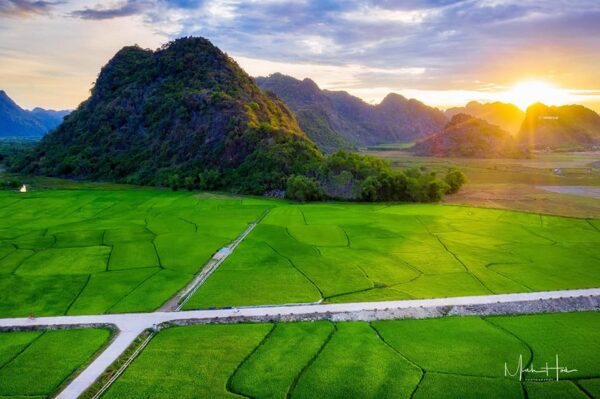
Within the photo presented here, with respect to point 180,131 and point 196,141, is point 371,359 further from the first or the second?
point 180,131

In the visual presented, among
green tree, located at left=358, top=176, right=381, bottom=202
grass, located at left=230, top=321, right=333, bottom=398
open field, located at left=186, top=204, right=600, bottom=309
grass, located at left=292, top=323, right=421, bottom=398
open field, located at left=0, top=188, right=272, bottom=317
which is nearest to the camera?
grass, located at left=292, top=323, right=421, bottom=398

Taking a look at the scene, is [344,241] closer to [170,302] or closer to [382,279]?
[382,279]

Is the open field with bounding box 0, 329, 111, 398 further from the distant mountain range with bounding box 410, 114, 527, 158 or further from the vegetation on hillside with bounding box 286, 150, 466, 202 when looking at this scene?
the distant mountain range with bounding box 410, 114, 527, 158

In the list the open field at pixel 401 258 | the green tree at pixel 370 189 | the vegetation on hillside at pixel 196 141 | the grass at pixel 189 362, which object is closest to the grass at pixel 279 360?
the grass at pixel 189 362

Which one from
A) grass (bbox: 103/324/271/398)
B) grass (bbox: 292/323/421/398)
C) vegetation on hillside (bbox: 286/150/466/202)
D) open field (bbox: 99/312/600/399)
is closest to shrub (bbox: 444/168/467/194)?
vegetation on hillside (bbox: 286/150/466/202)

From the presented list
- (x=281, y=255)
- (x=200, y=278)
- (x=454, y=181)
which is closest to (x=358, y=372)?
(x=200, y=278)
